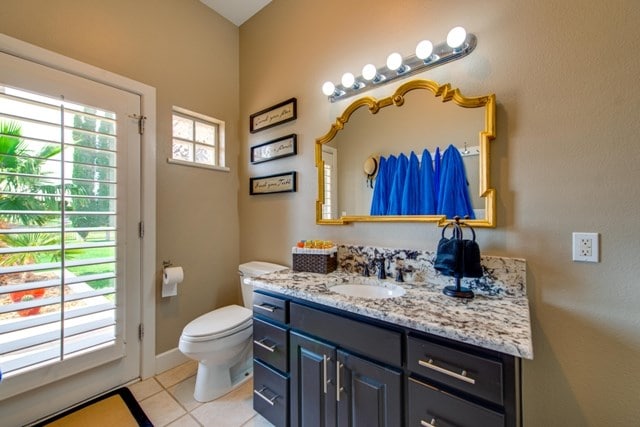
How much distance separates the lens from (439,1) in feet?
4.58

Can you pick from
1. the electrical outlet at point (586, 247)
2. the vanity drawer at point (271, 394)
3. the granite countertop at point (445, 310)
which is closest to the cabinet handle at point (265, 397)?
the vanity drawer at point (271, 394)

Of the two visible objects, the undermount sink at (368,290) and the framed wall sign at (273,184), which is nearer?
the undermount sink at (368,290)

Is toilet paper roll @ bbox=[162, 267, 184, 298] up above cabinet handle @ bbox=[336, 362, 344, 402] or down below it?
above

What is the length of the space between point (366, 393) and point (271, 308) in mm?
605

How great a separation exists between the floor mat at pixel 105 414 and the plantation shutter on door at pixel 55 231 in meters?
0.26

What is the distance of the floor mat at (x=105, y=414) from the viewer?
4.82ft

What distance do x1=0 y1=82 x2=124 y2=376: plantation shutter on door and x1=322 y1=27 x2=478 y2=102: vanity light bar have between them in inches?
61.5

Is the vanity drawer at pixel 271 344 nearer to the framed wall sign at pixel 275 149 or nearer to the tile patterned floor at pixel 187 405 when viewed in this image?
the tile patterned floor at pixel 187 405

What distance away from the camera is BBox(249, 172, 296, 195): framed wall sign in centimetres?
205

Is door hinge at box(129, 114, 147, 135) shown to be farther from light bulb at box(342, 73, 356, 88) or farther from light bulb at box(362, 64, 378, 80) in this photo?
light bulb at box(362, 64, 378, 80)

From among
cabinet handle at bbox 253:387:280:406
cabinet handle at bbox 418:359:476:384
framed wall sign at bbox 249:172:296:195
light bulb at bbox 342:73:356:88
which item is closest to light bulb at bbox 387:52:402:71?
light bulb at bbox 342:73:356:88

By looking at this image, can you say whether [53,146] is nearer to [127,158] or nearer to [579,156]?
[127,158]

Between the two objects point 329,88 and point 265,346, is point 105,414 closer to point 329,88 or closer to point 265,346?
point 265,346

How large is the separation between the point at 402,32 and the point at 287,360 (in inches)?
76.9
